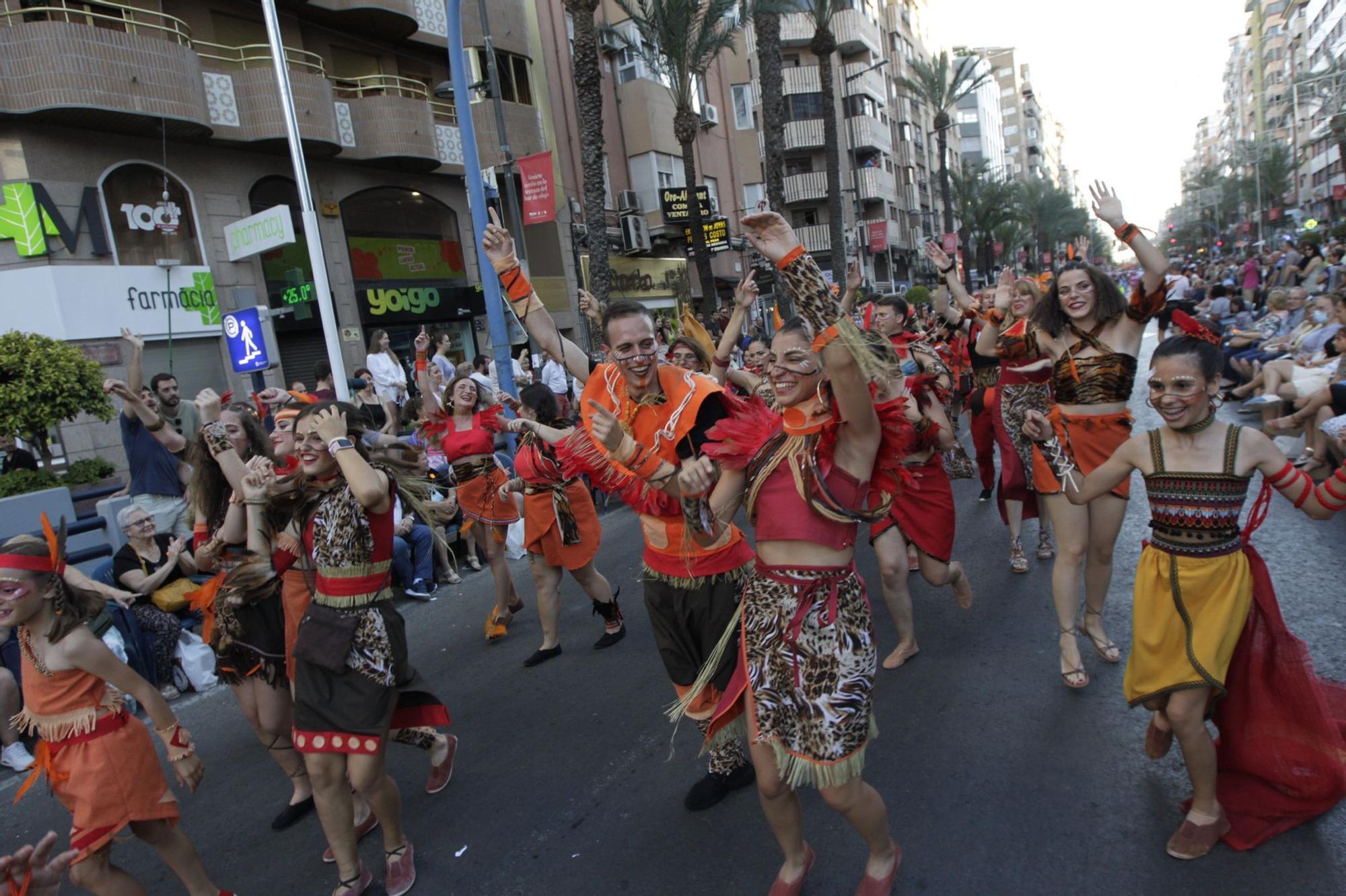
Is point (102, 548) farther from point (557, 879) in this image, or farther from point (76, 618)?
point (557, 879)

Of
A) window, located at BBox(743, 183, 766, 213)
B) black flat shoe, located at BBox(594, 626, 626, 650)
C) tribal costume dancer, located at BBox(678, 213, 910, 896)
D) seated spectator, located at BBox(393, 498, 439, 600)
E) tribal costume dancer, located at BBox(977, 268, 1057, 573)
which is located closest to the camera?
tribal costume dancer, located at BBox(678, 213, 910, 896)

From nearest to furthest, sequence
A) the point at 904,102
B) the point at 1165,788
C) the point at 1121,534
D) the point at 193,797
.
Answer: the point at 1165,788 → the point at 193,797 → the point at 1121,534 → the point at 904,102

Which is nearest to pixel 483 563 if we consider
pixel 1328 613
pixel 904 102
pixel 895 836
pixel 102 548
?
pixel 102 548

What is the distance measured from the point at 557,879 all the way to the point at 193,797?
2350 mm

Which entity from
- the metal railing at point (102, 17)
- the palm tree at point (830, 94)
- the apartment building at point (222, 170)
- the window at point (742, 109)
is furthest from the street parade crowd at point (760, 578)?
the window at point (742, 109)

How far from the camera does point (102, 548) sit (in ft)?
21.4

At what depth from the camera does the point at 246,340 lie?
9.52m

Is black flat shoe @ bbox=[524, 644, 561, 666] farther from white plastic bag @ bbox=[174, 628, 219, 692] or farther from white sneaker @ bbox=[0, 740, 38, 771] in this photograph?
white sneaker @ bbox=[0, 740, 38, 771]

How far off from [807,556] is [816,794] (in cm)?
144

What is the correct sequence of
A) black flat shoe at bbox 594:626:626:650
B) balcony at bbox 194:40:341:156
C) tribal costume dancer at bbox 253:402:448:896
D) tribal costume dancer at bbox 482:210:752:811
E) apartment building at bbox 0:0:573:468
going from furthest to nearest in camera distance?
balcony at bbox 194:40:341:156
apartment building at bbox 0:0:573:468
black flat shoe at bbox 594:626:626:650
tribal costume dancer at bbox 482:210:752:811
tribal costume dancer at bbox 253:402:448:896

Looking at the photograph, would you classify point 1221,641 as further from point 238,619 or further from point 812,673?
point 238,619

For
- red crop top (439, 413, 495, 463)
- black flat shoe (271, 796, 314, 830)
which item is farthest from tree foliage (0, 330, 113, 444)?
black flat shoe (271, 796, 314, 830)

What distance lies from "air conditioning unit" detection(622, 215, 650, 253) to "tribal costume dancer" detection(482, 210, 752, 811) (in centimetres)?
2229

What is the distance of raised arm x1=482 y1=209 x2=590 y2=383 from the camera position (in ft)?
12.6
